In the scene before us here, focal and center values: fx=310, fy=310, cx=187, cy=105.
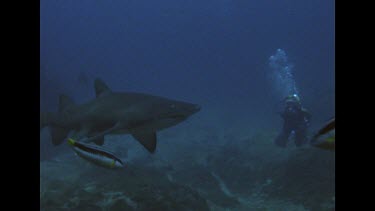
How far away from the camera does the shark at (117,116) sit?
5.35m

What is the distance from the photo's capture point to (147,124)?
Answer: 548 cm

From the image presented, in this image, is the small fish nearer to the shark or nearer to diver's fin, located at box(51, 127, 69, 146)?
the shark

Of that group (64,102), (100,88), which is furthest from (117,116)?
(64,102)

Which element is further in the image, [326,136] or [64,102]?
[64,102]

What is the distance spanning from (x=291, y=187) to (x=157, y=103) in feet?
17.0

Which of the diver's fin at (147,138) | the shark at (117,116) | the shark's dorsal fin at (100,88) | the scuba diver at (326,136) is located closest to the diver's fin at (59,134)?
the shark at (117,116)

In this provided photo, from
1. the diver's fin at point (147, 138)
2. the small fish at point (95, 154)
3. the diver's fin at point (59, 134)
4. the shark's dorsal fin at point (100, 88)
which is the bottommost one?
the small fish at point (95, 154)

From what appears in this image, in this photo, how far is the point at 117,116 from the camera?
5.68 m

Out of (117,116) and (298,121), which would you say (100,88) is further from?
(298,121)

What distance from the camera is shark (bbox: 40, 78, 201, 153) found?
5.35 m

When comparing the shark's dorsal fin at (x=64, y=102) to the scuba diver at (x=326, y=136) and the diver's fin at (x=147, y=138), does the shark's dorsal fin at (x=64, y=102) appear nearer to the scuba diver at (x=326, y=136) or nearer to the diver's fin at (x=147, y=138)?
the diver's fin at (x=147, y=138)

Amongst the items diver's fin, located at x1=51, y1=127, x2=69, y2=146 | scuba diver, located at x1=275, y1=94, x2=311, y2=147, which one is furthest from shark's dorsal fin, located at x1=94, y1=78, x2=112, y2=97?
scuba diver, located at x1=275, y1=94, x2=311, y2=147

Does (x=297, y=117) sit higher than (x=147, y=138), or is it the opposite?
(x=297, y=117)
